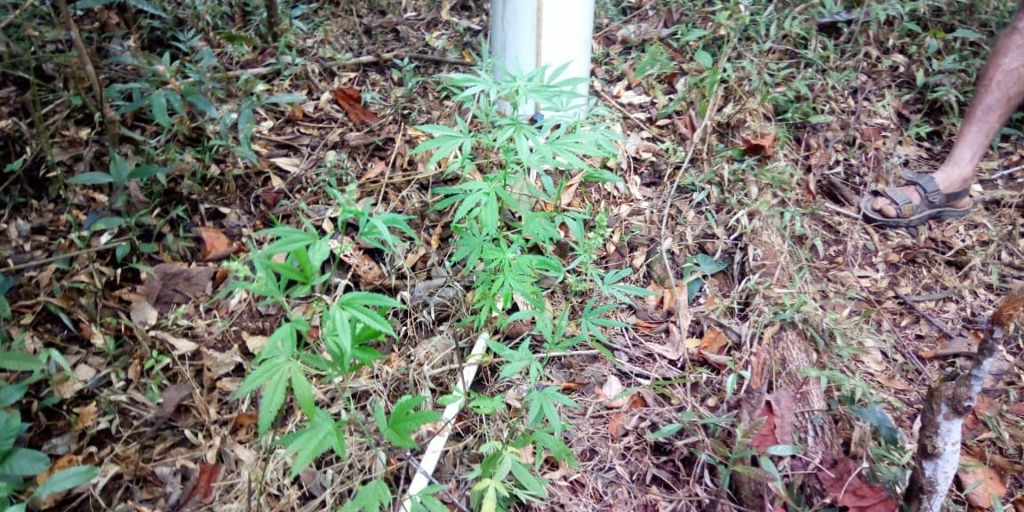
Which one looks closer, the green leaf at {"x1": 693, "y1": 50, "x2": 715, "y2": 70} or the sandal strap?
the sandal strap

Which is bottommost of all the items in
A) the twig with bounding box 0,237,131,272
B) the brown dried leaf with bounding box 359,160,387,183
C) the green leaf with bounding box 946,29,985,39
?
the twig with bounding box 0,237,131,272

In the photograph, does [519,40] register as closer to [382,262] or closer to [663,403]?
[382,262]

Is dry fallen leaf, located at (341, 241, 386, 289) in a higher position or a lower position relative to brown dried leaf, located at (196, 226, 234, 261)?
lower

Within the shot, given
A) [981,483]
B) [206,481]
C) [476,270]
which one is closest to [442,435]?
[476,270]

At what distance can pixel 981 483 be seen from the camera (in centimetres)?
172

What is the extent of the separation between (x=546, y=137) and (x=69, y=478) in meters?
1.36

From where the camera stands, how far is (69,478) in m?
1.52

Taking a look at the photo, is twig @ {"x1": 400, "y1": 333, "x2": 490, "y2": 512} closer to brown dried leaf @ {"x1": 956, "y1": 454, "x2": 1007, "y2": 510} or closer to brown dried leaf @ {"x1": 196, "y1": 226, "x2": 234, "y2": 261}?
brown dried leaf @ {"x1": 196, "y1": 226, "x2": 234, "y2": 261}

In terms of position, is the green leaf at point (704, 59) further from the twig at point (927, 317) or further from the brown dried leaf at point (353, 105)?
the brown dried leaf at point (353, 105)

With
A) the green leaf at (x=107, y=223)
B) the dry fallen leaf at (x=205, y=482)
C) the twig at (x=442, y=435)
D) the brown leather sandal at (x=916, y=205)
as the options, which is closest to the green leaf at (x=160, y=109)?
the green leaf at (x=107, y=223)

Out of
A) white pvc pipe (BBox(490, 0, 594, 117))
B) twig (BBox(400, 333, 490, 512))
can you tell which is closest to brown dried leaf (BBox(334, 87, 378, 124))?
white pvc pipe (BBox(490, 0, 594, 117))

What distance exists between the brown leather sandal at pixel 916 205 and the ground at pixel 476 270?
46 mm

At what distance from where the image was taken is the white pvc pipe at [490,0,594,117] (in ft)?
6.88

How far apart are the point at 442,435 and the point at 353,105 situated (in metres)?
1.34
